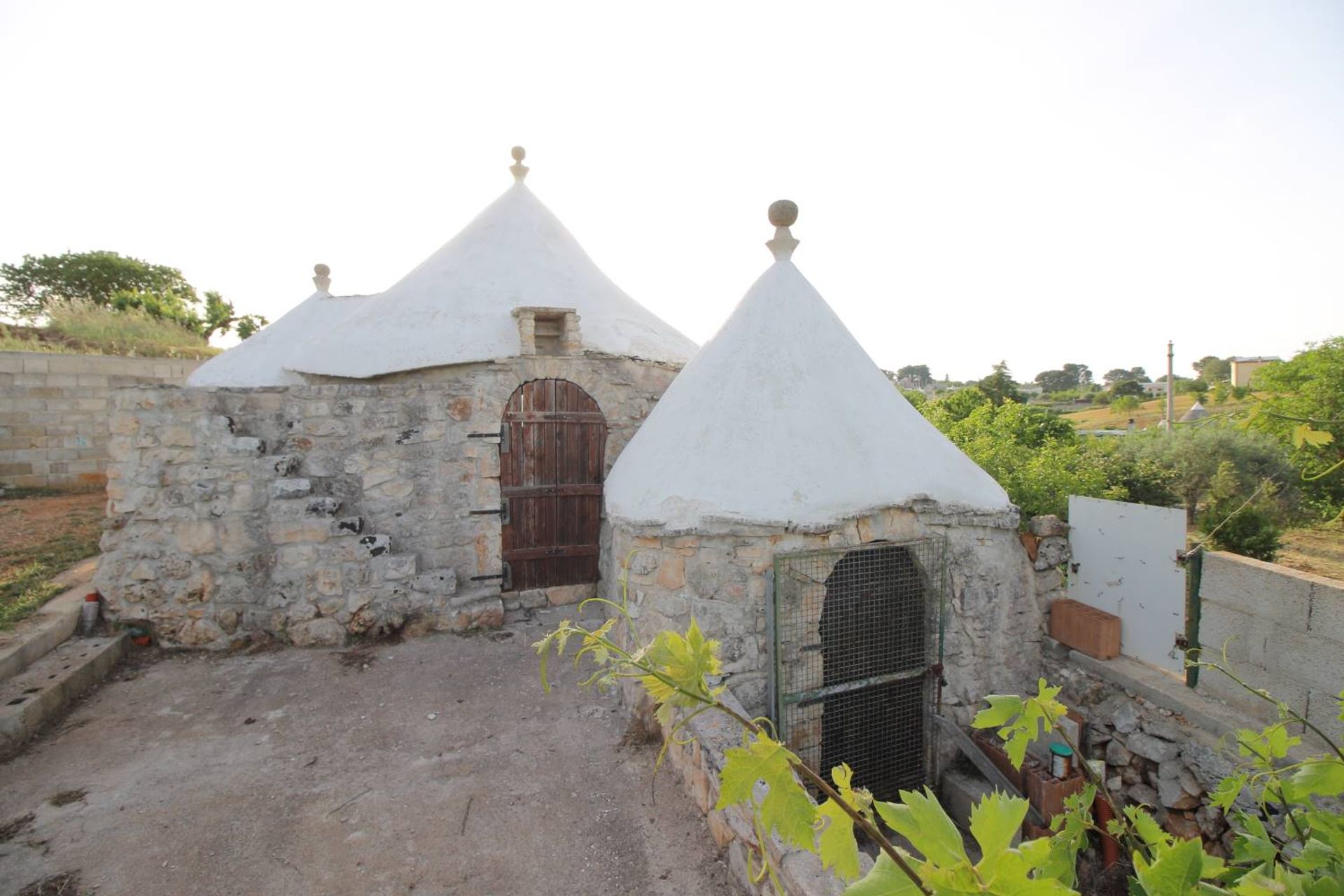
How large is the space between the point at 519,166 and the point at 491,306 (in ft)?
9.01

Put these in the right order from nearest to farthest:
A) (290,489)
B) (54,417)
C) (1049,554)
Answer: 1. (1049,554)
2. (290,489)
3. (54,417)

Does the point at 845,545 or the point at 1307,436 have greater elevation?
the point at 1307,436

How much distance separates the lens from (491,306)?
23.1 feet

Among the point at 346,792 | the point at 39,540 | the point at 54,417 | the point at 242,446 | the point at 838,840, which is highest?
the point at 54,417

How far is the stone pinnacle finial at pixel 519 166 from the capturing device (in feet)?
27.8

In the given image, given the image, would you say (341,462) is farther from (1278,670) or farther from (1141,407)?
(1141,407)

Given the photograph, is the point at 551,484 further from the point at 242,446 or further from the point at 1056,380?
the point at 1056,380

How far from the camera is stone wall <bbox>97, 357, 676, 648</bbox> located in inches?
213

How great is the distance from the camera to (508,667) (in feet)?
17.1

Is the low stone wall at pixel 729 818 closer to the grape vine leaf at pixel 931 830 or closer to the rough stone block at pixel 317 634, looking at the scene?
the grape vine leaf at pixel 931 830

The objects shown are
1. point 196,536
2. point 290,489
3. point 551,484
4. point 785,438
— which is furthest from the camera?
point 551,484

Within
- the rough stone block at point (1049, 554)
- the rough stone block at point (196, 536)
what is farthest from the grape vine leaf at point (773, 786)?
the rough stone block at point (196, 536)

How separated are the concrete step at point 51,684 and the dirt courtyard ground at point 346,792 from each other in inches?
5.2

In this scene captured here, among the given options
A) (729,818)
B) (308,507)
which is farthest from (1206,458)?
(308,507)
